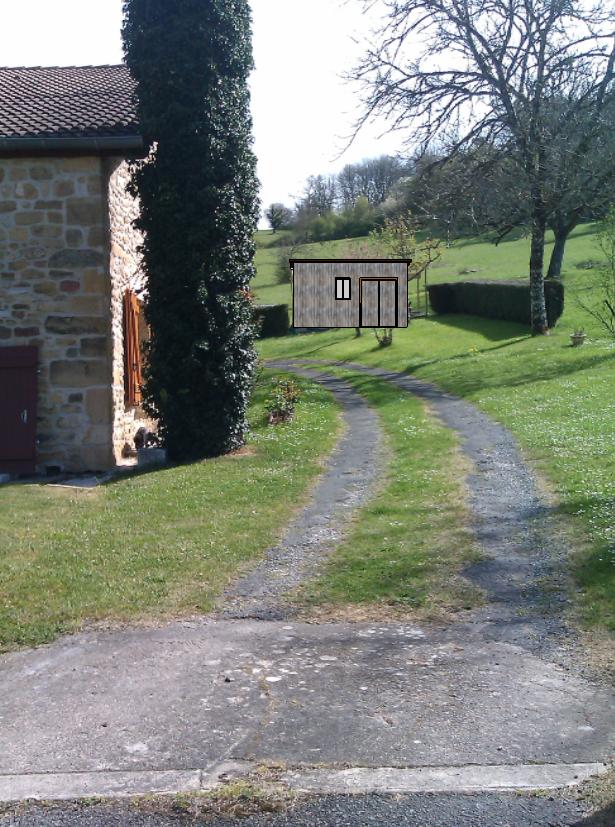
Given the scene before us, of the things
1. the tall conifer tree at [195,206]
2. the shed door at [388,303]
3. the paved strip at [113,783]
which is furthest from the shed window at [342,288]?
the tall conifer tree at [195,206]

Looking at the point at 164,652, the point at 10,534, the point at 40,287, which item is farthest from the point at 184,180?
the point at 164,652

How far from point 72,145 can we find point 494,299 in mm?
21430

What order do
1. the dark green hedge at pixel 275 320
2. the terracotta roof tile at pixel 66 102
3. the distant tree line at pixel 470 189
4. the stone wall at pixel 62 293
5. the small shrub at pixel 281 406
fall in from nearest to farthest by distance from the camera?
the terracotta roof tile at pixel 66 102 < the stone wall at pixel 62 293 < the small shrub at pixel 281 406 < the distant tree line at pixel 470 189 < the dark green hedge at pixel 275 320

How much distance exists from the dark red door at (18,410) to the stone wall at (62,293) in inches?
7.1

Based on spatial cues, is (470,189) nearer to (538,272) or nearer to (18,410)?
(538,272)

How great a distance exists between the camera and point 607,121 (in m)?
18.6

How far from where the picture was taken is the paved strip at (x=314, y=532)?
673cm

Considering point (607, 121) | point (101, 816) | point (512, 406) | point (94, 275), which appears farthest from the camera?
point (607, 121)

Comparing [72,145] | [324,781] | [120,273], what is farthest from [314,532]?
[72,145]

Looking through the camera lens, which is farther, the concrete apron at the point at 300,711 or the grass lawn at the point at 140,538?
the grass lawn at the point at 140,538

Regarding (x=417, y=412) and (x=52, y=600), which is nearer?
(x=52, y=600)

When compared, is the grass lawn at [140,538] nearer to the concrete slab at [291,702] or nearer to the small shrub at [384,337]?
the concrete slab at [291,702]

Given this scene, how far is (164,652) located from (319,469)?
21.1 ft

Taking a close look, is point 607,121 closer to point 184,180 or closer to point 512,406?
point 512,406
